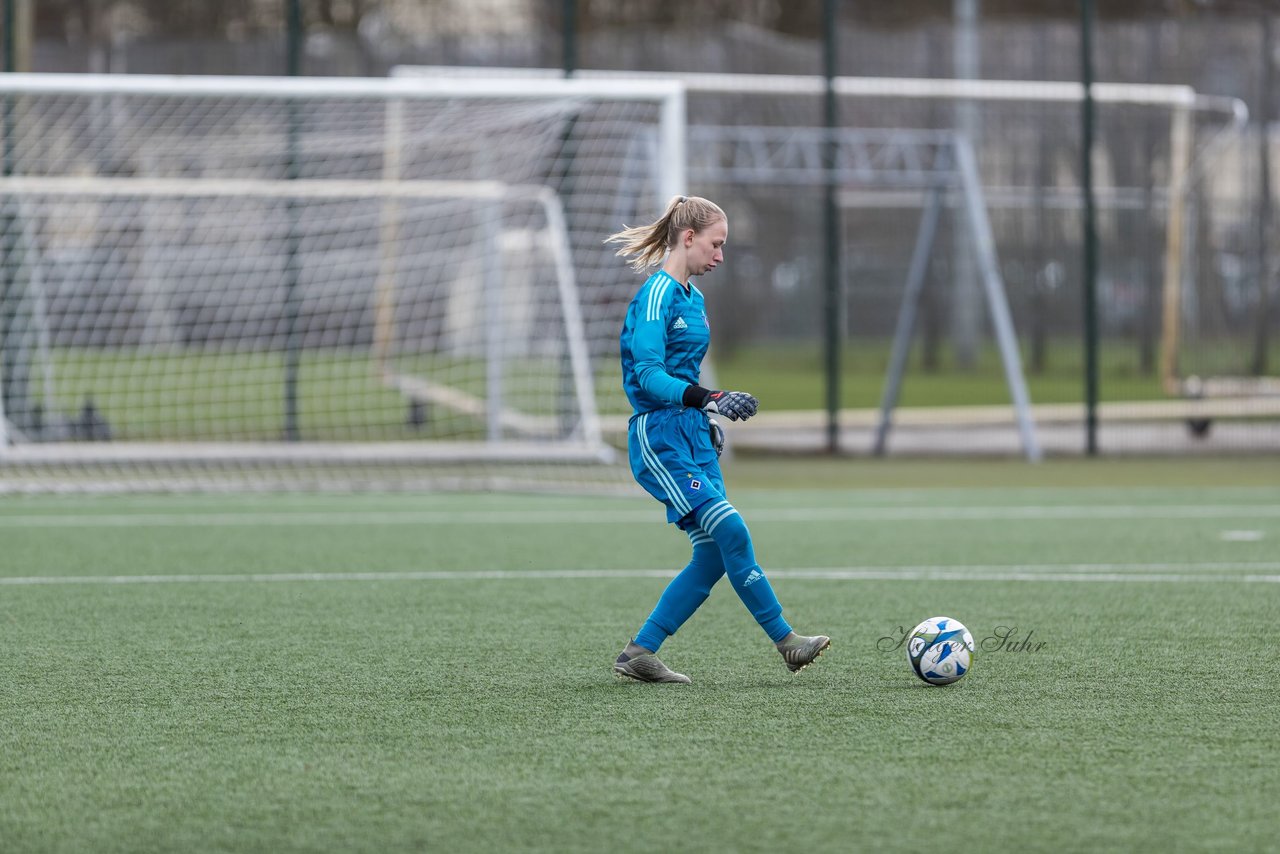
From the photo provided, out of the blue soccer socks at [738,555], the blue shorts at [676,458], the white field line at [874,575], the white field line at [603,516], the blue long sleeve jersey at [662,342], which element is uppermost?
the blue long sleeve jersey at [662,342]

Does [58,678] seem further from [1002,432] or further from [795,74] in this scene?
[795,74]

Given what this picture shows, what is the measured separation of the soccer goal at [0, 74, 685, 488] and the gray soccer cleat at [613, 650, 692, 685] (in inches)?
256

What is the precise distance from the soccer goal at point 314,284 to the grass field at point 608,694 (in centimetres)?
341

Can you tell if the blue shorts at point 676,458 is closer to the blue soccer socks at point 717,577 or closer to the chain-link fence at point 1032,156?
the blue soccer socks at point 717,577

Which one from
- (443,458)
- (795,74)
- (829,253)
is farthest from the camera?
(795,74)

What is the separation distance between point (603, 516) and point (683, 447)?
4.98 m

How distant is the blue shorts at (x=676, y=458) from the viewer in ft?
16.8

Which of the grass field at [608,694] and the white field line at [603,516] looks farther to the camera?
the white field line at [603,516]

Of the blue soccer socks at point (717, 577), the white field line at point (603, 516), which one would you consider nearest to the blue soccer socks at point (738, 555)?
the blue soccer socks at point (717, 577)

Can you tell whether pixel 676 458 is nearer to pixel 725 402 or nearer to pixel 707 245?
pixel 725 402

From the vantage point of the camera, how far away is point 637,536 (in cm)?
914

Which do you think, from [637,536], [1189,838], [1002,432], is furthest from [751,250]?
[1189,838]

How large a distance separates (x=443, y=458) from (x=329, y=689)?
7.53m

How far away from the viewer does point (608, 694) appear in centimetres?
503
